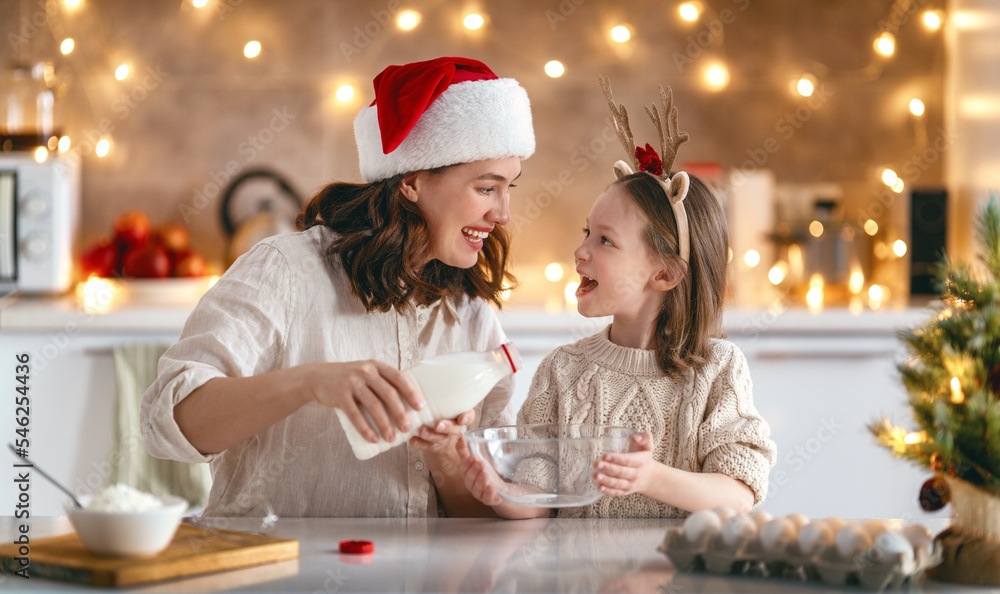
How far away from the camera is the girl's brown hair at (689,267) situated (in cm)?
127

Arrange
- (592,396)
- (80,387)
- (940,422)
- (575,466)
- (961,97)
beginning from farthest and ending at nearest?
(961,97), (80,387), (592,396), (575,466), (940,422)

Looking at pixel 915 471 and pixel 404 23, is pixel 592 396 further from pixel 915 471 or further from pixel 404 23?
pixel 404 23

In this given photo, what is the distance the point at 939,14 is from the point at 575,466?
2.45 metres

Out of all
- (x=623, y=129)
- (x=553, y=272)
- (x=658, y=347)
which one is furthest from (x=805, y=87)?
(x=658, y=347)

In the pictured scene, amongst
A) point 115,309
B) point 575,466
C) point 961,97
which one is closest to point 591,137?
point 961,97

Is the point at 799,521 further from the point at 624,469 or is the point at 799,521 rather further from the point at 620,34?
the point at 620,34

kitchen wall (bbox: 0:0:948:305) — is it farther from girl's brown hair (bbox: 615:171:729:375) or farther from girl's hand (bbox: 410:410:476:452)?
girl's hand (bbox: 410:410:476:452)

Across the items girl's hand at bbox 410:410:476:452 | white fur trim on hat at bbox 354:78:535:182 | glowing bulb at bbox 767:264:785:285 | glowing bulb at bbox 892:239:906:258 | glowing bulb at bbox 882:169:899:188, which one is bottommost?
girl's hand at bbox 410:410:476:452

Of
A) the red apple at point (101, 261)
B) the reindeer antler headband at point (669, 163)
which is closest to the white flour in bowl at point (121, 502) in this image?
the reindeer antler headband at point (669, 163)

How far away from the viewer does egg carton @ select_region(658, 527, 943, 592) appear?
2.43 feet

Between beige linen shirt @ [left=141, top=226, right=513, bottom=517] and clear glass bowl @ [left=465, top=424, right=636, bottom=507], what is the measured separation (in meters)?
0.35

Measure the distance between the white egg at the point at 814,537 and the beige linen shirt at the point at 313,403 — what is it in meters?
0.63

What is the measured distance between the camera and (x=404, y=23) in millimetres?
2752

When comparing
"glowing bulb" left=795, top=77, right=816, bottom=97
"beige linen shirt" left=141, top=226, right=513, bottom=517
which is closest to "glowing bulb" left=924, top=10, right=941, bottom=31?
"glowing bulb" left=795, top=77, right=816, bottom=97
